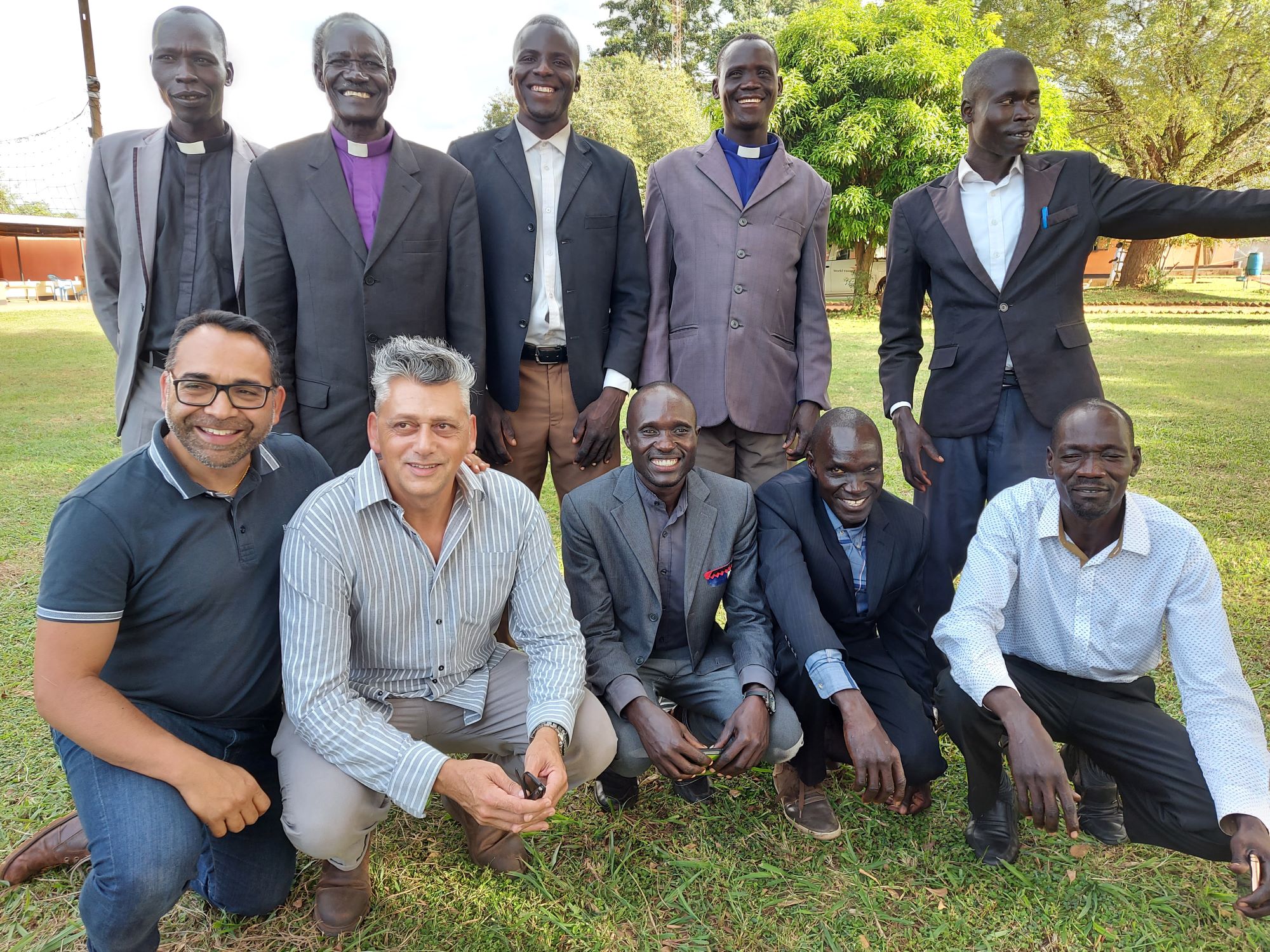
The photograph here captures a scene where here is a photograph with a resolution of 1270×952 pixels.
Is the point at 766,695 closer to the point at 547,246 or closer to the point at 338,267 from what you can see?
the point at 547,246

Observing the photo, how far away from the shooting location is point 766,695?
307 cm

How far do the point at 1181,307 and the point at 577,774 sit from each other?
25.6 metres

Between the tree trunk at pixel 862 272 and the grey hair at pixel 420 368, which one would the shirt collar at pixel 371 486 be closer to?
the grey hair at pixel 420 368

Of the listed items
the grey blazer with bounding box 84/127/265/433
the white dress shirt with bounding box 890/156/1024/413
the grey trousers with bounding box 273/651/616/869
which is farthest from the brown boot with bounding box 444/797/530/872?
the white dress shirt with bounding box 890/156/1024/413

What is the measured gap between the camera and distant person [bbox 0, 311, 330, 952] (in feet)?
7.39

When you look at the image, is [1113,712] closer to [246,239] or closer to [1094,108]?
[246,239]

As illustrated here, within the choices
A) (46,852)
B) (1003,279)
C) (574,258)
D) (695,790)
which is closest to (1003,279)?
(1003,279)

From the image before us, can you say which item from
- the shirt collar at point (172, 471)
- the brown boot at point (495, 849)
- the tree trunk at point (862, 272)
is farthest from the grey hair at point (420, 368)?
the tree trunk at point (862, 272)

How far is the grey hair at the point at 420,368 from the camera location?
2.67 m

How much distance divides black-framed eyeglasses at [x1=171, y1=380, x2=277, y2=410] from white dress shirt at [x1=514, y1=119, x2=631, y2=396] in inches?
56.8

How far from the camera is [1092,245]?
3.64 meters

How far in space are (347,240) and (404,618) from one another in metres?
1.53

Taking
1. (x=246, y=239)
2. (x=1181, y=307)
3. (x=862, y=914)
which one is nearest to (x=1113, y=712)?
(x=862, y=914)

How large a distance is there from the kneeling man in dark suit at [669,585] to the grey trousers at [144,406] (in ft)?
5.90
